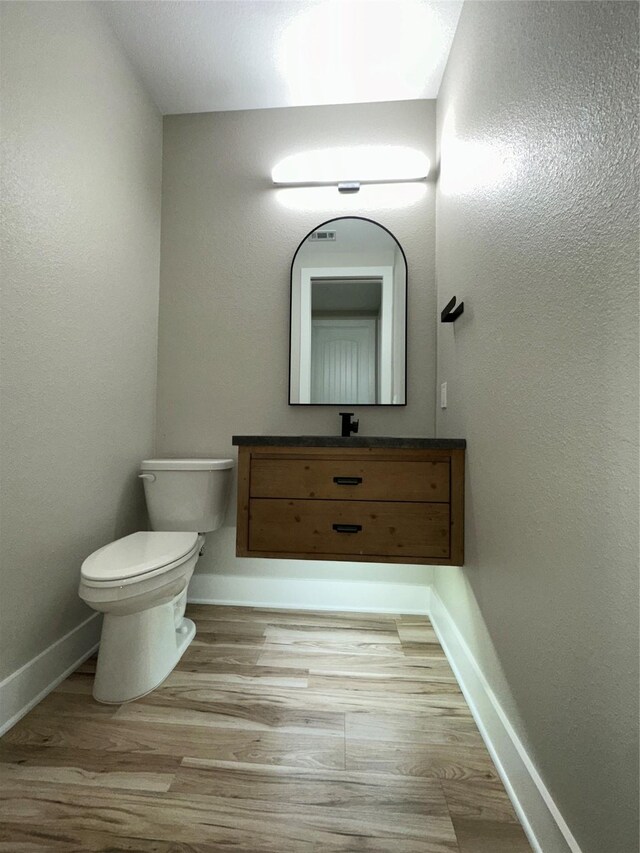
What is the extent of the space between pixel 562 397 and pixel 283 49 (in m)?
1.92

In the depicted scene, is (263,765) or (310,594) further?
(310,594)

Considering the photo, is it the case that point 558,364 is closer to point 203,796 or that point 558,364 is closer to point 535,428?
point 535,428

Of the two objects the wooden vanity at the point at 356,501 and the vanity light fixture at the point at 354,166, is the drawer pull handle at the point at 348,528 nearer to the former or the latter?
the wooden vanity at the point at 356,501

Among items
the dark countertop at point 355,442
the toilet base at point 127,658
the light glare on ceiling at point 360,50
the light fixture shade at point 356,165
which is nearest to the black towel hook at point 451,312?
the dark countertop at point 355,442

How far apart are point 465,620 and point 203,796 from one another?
36.1 inches

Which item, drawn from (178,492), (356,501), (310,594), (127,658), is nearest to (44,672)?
(127,658)

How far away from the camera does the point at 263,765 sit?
973mm

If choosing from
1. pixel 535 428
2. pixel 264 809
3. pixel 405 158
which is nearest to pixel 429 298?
pixel 405 158

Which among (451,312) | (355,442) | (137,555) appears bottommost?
(137,555)

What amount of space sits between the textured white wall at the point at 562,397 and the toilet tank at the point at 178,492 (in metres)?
1.13

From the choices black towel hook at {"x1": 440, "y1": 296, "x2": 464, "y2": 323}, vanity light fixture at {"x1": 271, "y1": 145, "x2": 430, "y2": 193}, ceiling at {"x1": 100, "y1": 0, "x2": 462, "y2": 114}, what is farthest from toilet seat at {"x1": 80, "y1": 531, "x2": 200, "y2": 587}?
ceiling at {"x1": 100, "y1": 0, "x2": 462, "y2": 114}

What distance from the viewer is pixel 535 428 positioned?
2.71ft

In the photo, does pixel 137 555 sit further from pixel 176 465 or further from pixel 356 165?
pixel 356 165

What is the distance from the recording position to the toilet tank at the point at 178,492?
5.43ft
